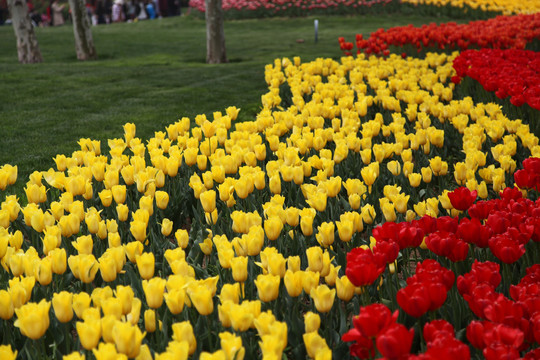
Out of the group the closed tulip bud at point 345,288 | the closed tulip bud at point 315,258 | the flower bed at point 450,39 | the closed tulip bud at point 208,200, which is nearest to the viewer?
the closed tulip bud at point 345,288

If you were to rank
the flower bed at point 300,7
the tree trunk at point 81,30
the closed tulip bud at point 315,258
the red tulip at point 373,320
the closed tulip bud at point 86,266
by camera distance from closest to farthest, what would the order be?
1. the red tulip at point 373,320
2. the closed tulip bud at point 315,258
3. the closed tulip bud at point 86,266
4. the tree trunk at point 81,30
5. the flower bed at point 300,7

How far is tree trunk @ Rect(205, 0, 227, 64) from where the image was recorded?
12.3m

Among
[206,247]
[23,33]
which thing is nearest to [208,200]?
[206,247]

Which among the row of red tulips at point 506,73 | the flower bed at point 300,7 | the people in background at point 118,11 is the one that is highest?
the people in background at point 118,11

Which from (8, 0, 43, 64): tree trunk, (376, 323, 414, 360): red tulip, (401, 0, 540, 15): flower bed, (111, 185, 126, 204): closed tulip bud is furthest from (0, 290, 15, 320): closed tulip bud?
(401, 0, 540, 15): flower bed

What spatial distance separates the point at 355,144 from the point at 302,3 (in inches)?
895

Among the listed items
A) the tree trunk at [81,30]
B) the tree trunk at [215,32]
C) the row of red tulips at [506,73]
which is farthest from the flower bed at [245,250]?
the tree trunk at [81,30]

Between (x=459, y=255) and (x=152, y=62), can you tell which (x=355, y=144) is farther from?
(x=152, y=62)

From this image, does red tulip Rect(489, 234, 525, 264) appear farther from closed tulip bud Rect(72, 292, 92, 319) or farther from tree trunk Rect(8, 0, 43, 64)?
tree trunk Rect(8, 0, 43, 64)

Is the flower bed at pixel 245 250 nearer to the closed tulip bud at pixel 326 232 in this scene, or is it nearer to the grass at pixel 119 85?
the closed tulip bud at pixel 326 232

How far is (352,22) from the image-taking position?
2339 cm

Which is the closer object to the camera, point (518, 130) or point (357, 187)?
point (357, 187)

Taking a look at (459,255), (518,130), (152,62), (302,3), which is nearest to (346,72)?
(518,130)

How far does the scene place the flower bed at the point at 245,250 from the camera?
205 cm
